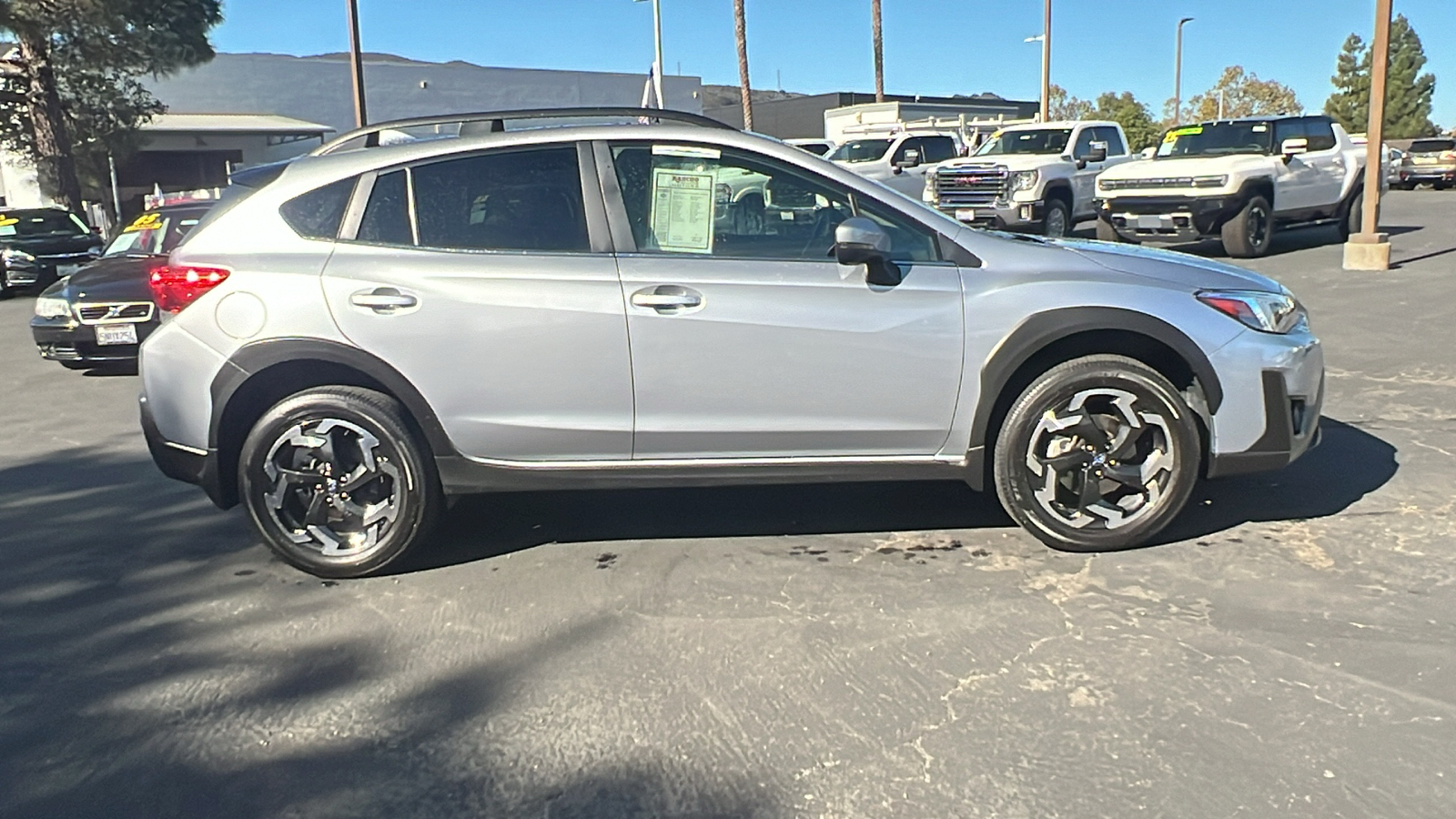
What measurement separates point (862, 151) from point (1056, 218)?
4517 millimetres

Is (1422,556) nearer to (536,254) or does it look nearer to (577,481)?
(577,481)

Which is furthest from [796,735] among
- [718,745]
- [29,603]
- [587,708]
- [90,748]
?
[29,603]

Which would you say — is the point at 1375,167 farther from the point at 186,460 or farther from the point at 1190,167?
the point at 186,460

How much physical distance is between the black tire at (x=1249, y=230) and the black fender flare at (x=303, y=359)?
504 inches

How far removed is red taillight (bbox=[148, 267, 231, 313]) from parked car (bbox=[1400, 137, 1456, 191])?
36021 mm

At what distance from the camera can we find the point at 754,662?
11.6ft

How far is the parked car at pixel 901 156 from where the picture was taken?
61.8 ft

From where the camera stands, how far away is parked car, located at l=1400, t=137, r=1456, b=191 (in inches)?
1255

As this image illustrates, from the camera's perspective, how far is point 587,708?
328 centimetres

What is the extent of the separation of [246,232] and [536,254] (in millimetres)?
1117

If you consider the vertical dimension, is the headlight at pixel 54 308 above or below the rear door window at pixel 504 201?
below

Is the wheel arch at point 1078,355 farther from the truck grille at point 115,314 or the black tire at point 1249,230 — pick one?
the black tire at point 1249,230

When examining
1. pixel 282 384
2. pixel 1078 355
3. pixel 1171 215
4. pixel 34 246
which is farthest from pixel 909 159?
pixel 282 384

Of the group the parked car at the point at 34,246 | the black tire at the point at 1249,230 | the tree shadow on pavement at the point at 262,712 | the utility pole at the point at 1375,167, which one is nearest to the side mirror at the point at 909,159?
the black tire at the point at 1249,230
